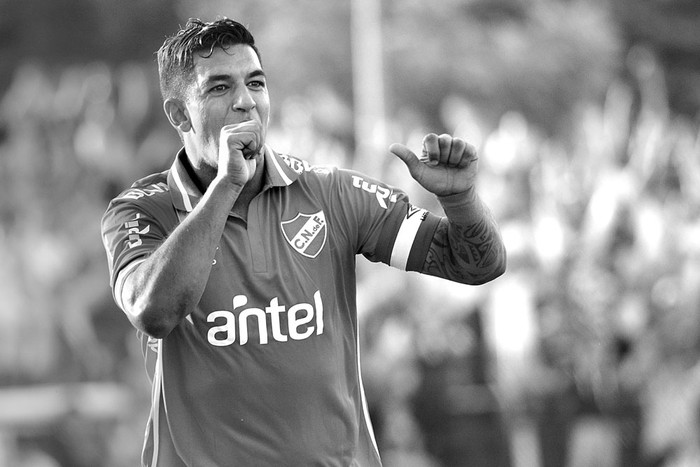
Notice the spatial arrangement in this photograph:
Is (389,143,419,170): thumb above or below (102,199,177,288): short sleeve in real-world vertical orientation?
above

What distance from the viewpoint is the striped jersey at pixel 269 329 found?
3869mm

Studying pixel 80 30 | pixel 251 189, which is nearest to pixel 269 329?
pixel 251 189

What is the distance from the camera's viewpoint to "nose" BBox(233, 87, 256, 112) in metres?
3.90

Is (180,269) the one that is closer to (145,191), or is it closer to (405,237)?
(145,191)

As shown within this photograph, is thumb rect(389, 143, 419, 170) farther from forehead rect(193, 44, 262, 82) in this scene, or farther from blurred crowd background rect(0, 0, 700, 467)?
blurred crowd background rect(0, 0, 700, 467)

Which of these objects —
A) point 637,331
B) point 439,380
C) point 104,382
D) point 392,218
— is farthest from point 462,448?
point 392,218

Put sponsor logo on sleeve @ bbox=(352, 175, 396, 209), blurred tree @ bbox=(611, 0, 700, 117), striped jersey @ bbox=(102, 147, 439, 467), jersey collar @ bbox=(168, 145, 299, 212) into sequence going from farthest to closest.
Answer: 1. blurred tree @ bbox=(611, 0, 700, 117)
2. sponsor logo on sleeve @ bbox=(352, 175, 396, 209)
3. jersey collar @ bbox=(168, 145, 299, 212)
4. striped jersey @ bbox=(102, 147, 439, 467)

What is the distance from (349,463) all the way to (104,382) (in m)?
8.45

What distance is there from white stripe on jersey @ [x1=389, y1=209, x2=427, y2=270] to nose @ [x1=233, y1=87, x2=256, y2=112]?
629mm

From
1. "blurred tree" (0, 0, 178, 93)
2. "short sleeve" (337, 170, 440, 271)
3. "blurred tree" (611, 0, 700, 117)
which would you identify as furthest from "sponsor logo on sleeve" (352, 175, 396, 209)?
"blurred tree" (611, 0, 700, 117)

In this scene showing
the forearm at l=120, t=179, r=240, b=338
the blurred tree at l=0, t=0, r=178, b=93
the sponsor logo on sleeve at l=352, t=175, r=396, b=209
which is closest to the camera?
the forearm at l=120, t=179, r=240, b=338

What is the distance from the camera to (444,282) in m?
9.88

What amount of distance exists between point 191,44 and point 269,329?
91 cm

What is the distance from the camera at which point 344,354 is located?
4023 mm
